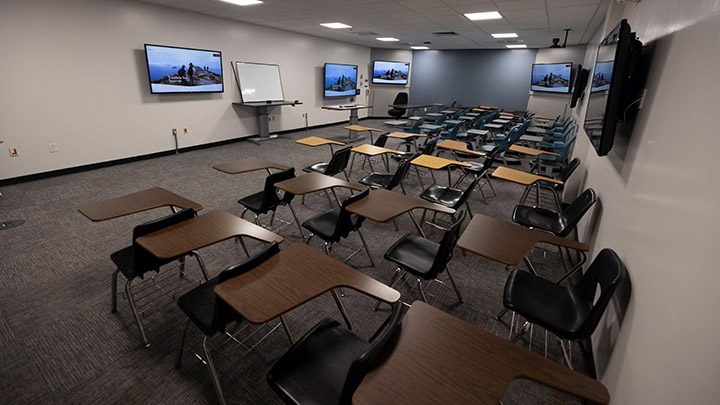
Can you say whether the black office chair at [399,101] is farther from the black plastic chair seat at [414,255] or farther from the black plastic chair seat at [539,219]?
the black plastic chair seat at [414,255]

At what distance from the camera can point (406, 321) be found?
1491 millimetres

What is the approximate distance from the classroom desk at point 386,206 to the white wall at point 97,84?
5675mm

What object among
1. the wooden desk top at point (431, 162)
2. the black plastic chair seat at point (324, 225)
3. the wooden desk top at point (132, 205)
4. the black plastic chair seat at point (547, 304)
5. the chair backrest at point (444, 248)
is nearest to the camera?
the black plastic chair seat at point (547, 304)

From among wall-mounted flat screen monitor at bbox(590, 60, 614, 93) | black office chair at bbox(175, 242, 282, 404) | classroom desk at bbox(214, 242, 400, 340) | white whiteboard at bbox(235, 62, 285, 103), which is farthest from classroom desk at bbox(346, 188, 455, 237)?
white whiteboard at bbox(235, 62, 285, 103)

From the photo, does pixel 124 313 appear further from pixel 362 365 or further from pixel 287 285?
pixel 362 365

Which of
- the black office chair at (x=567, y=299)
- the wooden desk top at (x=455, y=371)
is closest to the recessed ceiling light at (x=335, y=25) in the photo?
the black office chair at (x=567, y=299)

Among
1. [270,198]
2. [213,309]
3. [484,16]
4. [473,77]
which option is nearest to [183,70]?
[270,198]

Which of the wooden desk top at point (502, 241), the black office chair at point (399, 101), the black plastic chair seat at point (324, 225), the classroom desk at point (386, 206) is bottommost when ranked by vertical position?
the black plastic chair seat at point (324, 225)

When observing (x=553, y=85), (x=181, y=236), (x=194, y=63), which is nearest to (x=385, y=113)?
(x=553, y=85)

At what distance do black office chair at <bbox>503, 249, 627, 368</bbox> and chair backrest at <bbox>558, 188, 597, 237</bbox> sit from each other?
2.51 feet

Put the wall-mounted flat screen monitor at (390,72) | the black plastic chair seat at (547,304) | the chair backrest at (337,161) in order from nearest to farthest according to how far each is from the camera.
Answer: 1. the black plastic chair seat at (547,304)
2. the chair backrest at (337,161)
3. the wall-mounted flat screen monitor at (390,72)

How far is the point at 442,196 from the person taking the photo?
3945 mm

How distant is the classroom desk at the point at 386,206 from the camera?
2565 mm

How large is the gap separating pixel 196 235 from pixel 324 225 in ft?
3.84
